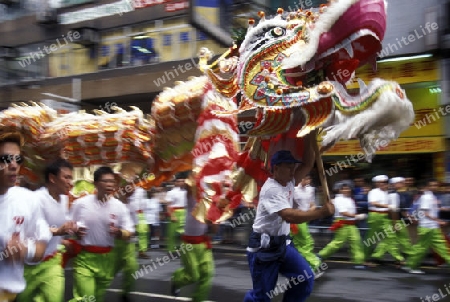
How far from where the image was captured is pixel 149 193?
11562mm

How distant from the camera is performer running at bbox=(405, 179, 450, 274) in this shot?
26.9 feet

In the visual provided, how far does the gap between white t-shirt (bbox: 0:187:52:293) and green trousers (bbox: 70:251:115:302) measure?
68.0 inches

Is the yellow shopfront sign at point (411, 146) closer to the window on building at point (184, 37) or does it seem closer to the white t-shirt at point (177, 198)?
the white t-shirt at point (177, 198)

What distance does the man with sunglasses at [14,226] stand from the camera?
303cm

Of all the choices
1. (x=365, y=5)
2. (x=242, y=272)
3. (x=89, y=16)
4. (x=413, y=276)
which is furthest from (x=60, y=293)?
(x=89, y=16)

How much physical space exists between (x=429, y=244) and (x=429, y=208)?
0.56m

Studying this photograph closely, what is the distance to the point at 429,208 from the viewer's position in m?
8.19

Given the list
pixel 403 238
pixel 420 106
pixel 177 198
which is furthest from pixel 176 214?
pixel 420 106

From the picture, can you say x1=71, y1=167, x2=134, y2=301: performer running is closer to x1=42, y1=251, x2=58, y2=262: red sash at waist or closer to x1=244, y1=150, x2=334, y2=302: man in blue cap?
x1=42, y1=251, x2=58, y2=262: red sash at waist

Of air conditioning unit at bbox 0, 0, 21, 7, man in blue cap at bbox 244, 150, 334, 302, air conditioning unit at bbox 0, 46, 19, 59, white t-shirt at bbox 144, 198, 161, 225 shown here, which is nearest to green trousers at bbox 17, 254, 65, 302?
man in blue cap at bbox 244, 150, 334, 302

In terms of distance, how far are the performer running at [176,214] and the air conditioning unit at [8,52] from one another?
13.6 m

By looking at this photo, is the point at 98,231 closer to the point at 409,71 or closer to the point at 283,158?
the point at 283,158

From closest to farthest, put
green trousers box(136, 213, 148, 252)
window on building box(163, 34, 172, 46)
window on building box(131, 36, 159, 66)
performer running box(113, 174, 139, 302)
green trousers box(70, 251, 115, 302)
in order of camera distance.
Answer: green trousers box(70, 251, 115, 302) < performer running box(113, 174, 139, 302) < green trousers box(136, 213, 148, 252) < window on building box(163, 34, 172, 46) < window on building box(131, 36, 159, 66)

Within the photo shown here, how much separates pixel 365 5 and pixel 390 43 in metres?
8.52
